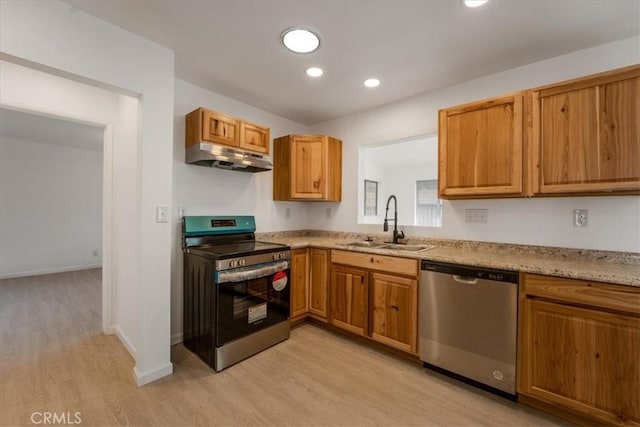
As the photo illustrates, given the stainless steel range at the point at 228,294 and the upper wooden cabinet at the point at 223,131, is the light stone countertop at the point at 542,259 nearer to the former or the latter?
the stainless steel range at the point at 228,294

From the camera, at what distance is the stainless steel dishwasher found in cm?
178

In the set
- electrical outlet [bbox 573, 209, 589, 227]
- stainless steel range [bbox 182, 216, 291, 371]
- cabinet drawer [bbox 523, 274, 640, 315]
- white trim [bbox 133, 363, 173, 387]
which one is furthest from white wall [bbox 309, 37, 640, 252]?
white trim [bbox 133, 363, 173, 387]

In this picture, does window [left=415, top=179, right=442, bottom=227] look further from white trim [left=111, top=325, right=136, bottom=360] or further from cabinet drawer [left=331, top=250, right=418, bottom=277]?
white trim [left=111, top=325, right=136, bottom=360]

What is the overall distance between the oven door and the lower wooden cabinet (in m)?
0.20

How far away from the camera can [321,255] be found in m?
2.89

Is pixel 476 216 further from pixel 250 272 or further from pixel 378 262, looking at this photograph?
pixel 250 272

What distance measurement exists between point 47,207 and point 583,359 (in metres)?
7.92

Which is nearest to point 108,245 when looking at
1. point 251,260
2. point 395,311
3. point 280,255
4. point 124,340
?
point 124,340

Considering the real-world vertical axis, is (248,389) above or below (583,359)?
below

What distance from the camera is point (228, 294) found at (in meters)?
2.16

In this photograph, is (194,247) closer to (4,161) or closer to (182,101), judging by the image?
(182,101)

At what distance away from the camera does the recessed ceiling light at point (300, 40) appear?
73.8 inches

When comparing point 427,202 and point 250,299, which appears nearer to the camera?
point 250,299

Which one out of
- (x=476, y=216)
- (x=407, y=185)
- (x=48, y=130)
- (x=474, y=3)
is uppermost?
(x=48, y=130)
